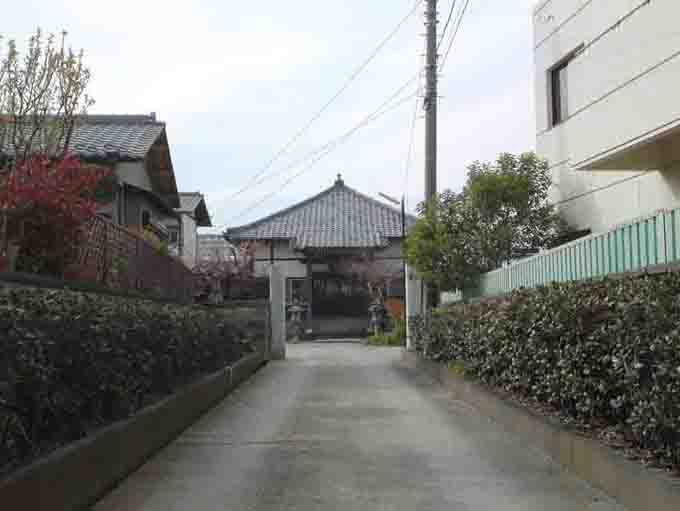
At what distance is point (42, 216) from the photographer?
27.5ft

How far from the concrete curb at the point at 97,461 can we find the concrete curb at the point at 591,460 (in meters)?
3.28

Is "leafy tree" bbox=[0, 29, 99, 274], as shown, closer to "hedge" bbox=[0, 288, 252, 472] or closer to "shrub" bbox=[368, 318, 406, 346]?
"hedge" bbox=[0, 288, 252, 472]

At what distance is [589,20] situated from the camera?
1201cm

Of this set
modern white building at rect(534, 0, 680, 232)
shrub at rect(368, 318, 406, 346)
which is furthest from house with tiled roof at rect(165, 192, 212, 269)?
modern white building at rect(534, 0, 680, 232)

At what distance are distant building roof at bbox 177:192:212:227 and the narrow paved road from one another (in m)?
21.0

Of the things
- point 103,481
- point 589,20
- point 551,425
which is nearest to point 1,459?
point 103,481

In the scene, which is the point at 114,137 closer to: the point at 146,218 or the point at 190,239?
the point at 146,218

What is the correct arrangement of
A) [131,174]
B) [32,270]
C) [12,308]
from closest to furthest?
[12,308] < [32,270] < [131,174]

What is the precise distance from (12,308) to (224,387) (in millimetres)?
6979

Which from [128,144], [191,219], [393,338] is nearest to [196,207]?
[191,219]

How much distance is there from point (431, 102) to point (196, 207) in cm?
1601

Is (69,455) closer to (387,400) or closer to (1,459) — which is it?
(1,459)

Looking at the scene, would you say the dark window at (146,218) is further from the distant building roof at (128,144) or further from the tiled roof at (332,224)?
the tiled roof at (332,224)

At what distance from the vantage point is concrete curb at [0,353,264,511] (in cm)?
447
